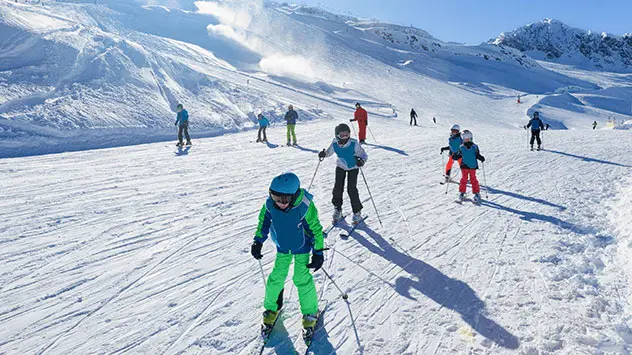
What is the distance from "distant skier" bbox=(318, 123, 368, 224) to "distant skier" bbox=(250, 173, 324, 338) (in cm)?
286

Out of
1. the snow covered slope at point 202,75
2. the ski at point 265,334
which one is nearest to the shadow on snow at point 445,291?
the ski at point 265,334

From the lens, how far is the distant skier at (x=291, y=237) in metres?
3.71

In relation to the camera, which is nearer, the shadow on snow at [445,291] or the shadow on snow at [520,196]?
the shadow on snow at [445,291]

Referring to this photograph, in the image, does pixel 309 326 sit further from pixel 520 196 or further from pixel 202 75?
pixel 202 75

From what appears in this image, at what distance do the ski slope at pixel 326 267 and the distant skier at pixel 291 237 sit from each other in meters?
0.30

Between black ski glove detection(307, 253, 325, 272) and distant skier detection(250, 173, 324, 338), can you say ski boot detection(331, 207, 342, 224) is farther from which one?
black ski glove detection(307, 253, 325, 272)

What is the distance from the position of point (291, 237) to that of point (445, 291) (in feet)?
7.28

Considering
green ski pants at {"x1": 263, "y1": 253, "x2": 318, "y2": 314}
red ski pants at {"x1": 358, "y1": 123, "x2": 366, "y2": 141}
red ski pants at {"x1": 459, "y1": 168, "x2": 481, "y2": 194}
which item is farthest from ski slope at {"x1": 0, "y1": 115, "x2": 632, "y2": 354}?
red ski pants at {"x1": 358, "y1": 123, "x2": 366, "y2": 141}

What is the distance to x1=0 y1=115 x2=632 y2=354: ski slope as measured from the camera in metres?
3.98

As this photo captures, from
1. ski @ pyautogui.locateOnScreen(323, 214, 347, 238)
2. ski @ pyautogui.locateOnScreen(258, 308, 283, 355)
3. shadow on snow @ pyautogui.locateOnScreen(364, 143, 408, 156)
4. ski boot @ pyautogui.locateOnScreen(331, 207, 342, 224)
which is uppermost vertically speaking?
shadow on snow @ pyautogui.locateOnScreen(364, 143, 408, 156)

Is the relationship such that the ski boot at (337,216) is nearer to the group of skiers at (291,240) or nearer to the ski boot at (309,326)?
the group of skiers at (291,240)

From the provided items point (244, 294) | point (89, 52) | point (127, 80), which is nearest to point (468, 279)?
point (244, 294)

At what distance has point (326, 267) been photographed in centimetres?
548

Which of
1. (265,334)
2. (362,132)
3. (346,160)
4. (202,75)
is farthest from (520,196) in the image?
(202,75)
